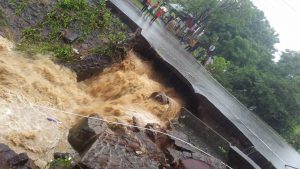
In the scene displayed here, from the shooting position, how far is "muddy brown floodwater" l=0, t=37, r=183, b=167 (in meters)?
7.46

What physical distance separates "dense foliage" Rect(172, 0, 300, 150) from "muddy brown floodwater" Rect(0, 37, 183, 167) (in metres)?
11.6

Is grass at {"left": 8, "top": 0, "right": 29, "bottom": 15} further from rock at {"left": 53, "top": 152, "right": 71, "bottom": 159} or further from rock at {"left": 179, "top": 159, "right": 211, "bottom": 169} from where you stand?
rock at {"left": 179, "top": 159, "right": 211, "bottom": 169}

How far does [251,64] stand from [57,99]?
21.7m

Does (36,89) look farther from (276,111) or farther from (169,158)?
(276,111)

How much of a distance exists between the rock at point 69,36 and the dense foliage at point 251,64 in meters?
13.2

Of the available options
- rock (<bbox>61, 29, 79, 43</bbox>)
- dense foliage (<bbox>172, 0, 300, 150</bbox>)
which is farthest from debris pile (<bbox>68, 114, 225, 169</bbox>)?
dense foliage (<bbox>172, 0, 300, 150</bbox>)

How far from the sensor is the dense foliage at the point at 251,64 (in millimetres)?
21703

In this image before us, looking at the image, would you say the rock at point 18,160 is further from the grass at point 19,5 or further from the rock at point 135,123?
the grass at point 19,5

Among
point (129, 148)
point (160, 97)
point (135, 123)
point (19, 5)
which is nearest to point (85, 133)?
point (129, 148)

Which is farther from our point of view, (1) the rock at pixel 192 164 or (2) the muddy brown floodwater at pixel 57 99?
(1) the rock at pixel 192 164

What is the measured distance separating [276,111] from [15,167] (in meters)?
18.4

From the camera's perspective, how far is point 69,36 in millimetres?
12211

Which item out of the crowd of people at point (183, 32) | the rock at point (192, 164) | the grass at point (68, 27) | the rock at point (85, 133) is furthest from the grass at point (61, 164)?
the crowd of people at point (183, 32)

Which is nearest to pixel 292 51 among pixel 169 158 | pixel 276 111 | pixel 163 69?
pixel 276 111
